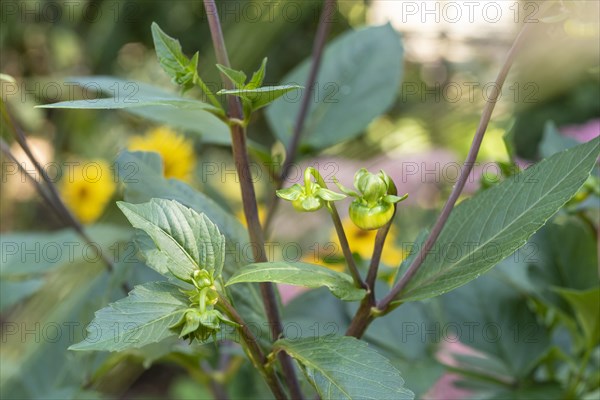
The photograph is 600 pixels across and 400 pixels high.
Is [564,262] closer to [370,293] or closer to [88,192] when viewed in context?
[370,293]

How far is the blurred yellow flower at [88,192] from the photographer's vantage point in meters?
0.72

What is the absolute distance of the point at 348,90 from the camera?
39 centimetres

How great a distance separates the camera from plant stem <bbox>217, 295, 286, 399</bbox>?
163mm

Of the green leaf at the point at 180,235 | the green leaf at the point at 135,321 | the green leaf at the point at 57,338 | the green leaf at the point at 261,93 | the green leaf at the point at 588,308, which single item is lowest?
the green leaf at the point at 57,338

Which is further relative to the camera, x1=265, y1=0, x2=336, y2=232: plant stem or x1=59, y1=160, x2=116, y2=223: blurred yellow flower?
x1=59, y1=160, x2=116, y2=223: blurred yellow flower

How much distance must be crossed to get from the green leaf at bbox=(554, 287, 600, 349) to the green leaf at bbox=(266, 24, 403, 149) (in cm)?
15

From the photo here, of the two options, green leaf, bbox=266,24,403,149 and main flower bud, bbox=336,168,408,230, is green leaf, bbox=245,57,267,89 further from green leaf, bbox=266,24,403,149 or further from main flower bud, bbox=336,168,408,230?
green leaf, bbox=266,24,403,149

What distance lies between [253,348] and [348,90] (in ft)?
0.80

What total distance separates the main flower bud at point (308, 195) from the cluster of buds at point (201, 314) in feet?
0.09

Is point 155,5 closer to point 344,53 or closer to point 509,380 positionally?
point 344,53

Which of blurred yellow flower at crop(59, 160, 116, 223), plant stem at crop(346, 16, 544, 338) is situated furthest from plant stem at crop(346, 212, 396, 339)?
blurred yellow flower at crop(59, 160, 116, 223)

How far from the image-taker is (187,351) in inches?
10.7

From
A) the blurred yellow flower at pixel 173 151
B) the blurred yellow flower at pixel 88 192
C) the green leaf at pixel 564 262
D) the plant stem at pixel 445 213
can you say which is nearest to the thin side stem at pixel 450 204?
the plant stem at pixel 445 213

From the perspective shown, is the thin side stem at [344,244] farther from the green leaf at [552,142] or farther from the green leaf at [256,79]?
the green leaf at [552,142]
